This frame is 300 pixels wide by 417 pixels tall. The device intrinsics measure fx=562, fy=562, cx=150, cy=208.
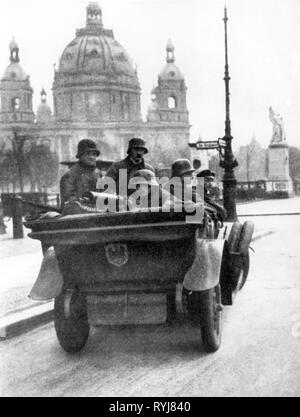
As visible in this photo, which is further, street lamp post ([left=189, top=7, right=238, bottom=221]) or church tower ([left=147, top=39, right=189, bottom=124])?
church tower ([left=147, top=39, right=189, bottom=124])

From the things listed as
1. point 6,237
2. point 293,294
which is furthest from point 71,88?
point 293,294

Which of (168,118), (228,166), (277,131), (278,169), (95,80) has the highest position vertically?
(95,80)

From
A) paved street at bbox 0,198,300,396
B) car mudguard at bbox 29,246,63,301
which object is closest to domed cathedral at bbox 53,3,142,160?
paved street at bbox 0,198,300,396

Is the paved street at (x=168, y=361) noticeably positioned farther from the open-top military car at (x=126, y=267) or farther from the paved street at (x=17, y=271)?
the paved street at (x=17, y=271)

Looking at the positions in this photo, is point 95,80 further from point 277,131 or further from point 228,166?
point 228,166

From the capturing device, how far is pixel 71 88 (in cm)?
9256

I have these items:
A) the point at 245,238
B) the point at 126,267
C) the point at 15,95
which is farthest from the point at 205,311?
the point at 15,95

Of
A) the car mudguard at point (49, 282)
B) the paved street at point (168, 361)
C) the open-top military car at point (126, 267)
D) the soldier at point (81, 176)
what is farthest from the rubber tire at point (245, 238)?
the car mudguard at point (49, 282)

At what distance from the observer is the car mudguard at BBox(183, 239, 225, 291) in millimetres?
4582

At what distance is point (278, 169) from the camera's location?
36656mm

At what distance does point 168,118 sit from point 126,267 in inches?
3765

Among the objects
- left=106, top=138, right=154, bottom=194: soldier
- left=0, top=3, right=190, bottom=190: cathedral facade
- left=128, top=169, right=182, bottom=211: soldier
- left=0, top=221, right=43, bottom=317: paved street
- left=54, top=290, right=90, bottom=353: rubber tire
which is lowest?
left=0, top=221, right=43, bottom=317: paved street

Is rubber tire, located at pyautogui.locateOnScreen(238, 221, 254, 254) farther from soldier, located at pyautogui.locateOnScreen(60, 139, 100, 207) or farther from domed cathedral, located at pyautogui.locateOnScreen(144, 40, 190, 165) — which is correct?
domed cathedral, located at pyautogui.locateOnScreen(144, 40, 190, 165)

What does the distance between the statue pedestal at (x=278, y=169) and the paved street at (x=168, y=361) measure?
30.6 metres
